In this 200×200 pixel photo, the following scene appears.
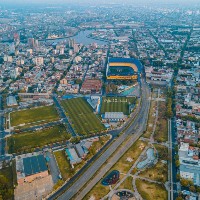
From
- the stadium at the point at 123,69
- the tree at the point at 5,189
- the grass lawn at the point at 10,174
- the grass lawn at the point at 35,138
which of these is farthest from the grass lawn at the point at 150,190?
the stadium at the point at 123,69

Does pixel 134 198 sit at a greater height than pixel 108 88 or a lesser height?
lesser

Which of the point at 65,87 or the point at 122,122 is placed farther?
the point at 65,87

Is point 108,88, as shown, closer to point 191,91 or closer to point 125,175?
point 191,91

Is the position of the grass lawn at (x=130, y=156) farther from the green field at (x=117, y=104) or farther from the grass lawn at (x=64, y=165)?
the green field at (x=117, y=104)

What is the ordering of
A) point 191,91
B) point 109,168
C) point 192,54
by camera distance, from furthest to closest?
point 192,54 → point 191,91 → point 109,168

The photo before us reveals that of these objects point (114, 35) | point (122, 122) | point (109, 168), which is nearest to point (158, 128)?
point (122, 122)

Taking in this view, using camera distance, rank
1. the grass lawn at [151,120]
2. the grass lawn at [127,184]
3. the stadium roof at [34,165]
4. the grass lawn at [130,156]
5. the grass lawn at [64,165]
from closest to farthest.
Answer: the grass lawn at [127,184] < the stadium roof at [34,165] < the grass lawn at [64,165] < the grass lawn at [130,156] < the grass lawn at [151,120]

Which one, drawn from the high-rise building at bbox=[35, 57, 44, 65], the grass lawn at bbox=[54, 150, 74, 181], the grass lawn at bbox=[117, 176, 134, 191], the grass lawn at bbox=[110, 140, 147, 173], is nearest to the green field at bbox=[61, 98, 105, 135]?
the grass lawn at bbox=[54, 150, 74, 181]
